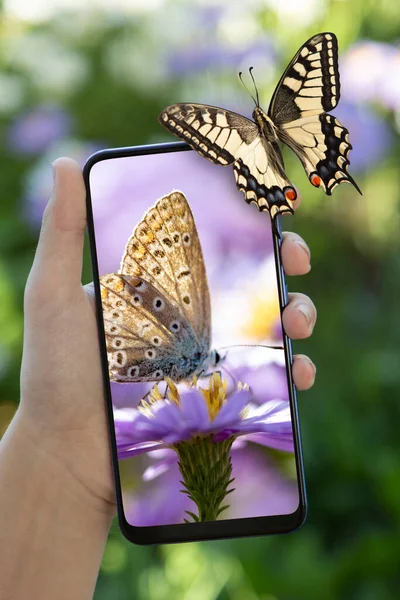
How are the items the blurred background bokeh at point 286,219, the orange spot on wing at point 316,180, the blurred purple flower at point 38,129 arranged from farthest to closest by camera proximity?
the blurred purple flower at point 38,129, the blurred background bokeh at point 286,219, the orange spot on wing at point 316,180

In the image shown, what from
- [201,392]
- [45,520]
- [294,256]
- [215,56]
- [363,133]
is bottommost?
[45,520]

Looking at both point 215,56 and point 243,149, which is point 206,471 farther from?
point 215,56

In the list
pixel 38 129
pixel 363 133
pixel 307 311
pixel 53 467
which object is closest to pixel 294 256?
pixel 307 311

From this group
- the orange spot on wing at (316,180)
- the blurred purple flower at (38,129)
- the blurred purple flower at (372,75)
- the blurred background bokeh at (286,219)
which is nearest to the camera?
the orange spot on wing at (316,180)

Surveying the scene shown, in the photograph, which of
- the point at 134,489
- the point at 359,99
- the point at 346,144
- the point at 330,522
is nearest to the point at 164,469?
the point at 134,489

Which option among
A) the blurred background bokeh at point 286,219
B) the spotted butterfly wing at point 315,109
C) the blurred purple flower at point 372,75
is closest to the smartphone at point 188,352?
the spotted butterfly wing at point 315,109

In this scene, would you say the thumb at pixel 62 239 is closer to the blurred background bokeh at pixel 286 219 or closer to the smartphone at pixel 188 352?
the smartphone at pixel 188 352

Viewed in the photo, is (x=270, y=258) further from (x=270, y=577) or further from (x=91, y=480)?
(x=270, y=577)
